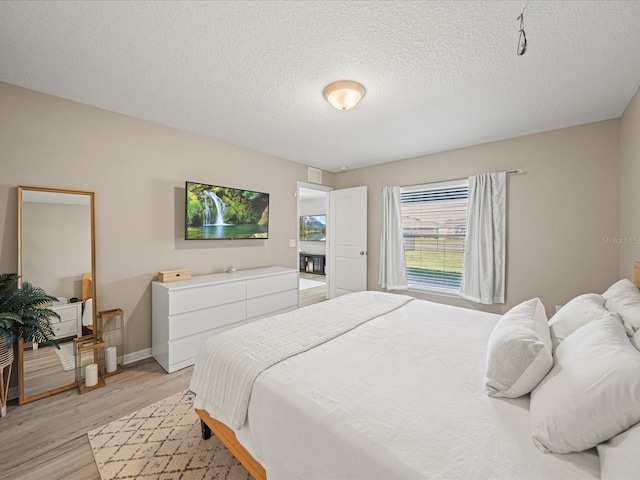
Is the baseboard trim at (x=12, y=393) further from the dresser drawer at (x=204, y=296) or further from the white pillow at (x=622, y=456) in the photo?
the white pillow at (x=622, y=456)

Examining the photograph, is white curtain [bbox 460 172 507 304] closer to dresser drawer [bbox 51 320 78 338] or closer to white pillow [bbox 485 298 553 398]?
white pillow [bbox 485 298 553 398]

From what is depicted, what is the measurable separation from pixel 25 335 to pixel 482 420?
9.24ft

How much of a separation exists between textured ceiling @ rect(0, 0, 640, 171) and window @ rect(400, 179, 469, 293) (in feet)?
3.84

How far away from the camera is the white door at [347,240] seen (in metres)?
4.57

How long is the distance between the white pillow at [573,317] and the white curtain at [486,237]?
1.84 meters

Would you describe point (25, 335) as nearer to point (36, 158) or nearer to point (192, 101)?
point (36, 158)

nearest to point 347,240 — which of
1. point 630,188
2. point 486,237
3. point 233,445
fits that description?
point 486,237

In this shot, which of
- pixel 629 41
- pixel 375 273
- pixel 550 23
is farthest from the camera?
pixel 375 273

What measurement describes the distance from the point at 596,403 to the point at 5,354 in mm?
3222

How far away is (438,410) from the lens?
101 centimetres

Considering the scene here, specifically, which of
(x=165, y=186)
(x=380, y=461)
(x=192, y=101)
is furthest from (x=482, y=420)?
(x=165, y=186)

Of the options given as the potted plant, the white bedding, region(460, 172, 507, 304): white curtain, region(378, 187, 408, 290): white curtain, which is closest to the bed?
the white bedding

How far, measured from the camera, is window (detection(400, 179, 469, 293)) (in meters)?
3.81

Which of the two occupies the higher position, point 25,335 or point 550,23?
point 550,23
